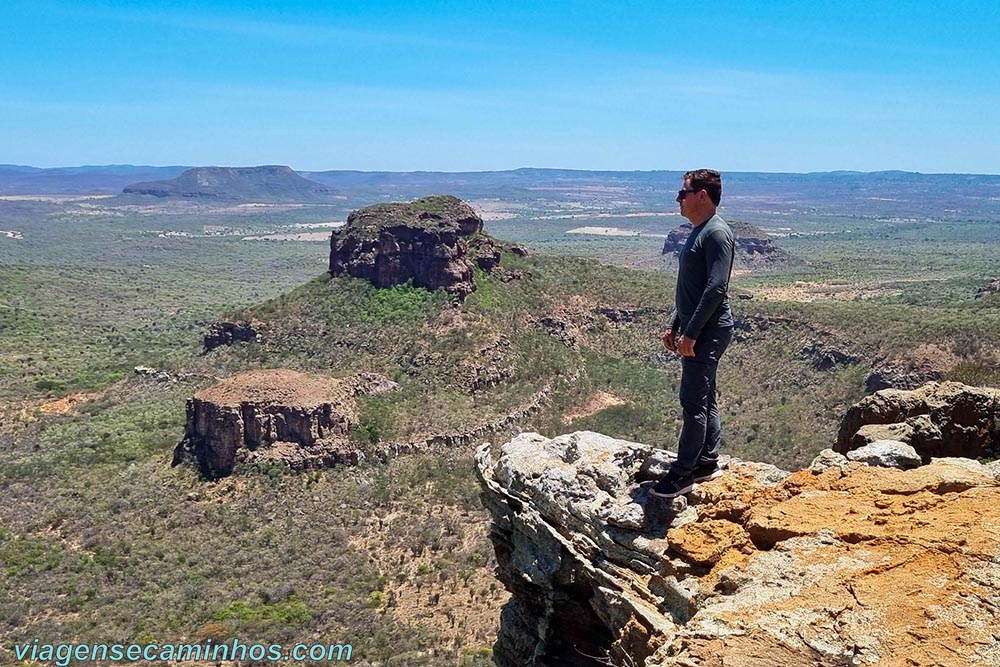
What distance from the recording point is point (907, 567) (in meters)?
5.60

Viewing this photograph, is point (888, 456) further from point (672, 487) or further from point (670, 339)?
point (670, 339)

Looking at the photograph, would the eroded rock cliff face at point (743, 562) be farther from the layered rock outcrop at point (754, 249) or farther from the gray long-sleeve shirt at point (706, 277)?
the layered rock outcrop at point (754, 249)

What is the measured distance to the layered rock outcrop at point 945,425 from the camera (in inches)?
340

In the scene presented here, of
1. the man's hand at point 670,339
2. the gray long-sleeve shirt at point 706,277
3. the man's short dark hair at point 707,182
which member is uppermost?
the man's short dark hair at point 707,182

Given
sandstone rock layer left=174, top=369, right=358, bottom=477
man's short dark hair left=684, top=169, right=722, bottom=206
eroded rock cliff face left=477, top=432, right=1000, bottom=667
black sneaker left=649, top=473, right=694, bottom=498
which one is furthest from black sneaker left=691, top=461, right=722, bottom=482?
sandstone rock layer left=174, top=369, right=358, bottom=477

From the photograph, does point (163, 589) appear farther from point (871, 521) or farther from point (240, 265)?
point (240, 265)

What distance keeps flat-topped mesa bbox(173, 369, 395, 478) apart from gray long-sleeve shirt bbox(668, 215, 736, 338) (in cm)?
2981

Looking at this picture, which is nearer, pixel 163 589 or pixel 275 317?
pixel 163 589

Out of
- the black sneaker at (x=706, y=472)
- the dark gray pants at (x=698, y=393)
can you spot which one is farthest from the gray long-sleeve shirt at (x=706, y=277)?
the black sneaker at (x=706, y=472)

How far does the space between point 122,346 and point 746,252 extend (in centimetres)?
9595

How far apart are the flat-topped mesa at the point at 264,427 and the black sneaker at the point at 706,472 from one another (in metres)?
29.4

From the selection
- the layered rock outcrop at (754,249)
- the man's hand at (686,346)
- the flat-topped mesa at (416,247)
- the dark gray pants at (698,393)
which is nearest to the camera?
the man's hand at (686,346)

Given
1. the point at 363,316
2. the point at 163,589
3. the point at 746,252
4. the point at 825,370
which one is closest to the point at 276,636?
the point at 163,589

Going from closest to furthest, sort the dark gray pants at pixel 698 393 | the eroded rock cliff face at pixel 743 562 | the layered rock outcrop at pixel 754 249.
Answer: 1. the eroded rock cliff face at pixel 743 562
2. the dark gray pants at pixel 698 393
3. the layered rock outcrop at pixel 754 249
